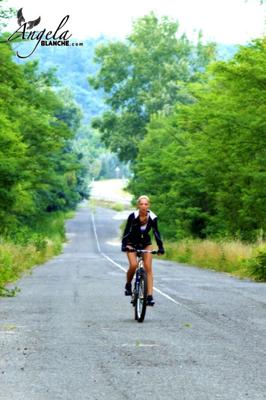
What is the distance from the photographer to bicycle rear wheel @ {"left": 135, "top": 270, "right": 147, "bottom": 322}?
15266 mm

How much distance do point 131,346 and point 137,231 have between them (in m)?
3.61

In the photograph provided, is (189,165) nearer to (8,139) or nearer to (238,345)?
(8,139)

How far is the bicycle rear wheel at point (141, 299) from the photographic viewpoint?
50.1ft

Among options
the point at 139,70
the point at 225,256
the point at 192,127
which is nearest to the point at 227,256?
the point at 225,256

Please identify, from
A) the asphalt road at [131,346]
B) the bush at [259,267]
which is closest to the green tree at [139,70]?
the bush at [259,267]

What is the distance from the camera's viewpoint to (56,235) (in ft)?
287

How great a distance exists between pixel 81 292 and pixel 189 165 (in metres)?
25.9

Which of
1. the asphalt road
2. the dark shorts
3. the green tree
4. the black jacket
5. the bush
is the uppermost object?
the green tree

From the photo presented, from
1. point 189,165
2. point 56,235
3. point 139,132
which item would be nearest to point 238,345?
point 189,165

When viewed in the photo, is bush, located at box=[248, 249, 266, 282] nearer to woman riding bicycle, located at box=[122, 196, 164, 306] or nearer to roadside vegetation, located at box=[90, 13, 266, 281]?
A: roadside vegetation, located at box=[90, 13, 266, 281]

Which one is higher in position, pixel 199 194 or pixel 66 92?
pixel 66 92

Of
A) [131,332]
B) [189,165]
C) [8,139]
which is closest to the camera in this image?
[131,332]

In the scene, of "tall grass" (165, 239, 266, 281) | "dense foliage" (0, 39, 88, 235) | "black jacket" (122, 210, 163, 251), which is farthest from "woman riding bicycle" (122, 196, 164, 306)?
"dense foliage" (0, 39, 88, 235)

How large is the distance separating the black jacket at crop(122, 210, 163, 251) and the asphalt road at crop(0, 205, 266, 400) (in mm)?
1353
